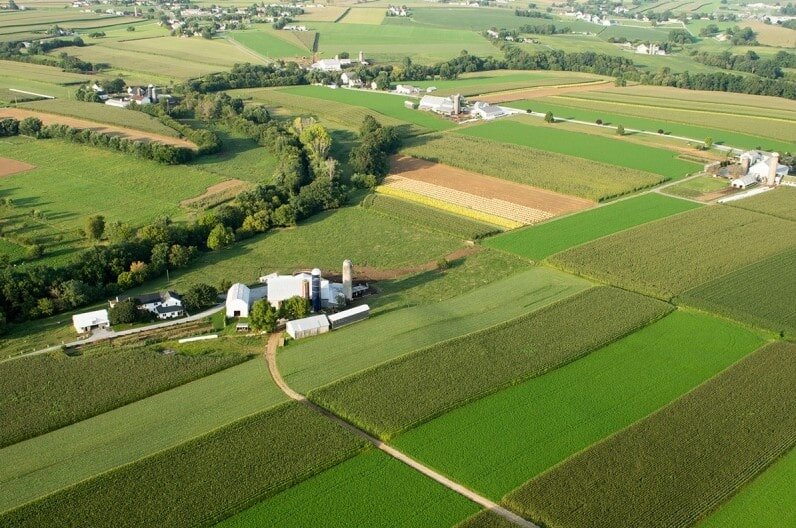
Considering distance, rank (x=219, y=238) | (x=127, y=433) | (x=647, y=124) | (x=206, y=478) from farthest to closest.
A: (x=647, y=124) < (x=219, y=238) < (x=127, y=433) < (x=206, y=478)

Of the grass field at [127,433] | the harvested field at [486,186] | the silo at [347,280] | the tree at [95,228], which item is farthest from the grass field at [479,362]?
the tree at [95,228]

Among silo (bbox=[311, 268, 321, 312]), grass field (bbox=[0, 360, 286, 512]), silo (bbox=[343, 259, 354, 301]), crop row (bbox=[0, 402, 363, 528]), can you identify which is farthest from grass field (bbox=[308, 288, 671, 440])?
silo (bbox=[311, 268, 321, 312])

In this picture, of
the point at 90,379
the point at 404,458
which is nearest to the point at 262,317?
the point at 90,379

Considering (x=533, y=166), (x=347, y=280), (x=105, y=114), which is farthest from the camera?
(x=105, y=114)

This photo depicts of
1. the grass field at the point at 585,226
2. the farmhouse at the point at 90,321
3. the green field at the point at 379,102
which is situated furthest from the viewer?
the green field at the point at 379,102

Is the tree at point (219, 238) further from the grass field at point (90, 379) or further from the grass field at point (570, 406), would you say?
the grass field at point (570, 406)

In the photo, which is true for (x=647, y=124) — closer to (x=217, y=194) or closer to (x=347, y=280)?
(x=217, y=194)

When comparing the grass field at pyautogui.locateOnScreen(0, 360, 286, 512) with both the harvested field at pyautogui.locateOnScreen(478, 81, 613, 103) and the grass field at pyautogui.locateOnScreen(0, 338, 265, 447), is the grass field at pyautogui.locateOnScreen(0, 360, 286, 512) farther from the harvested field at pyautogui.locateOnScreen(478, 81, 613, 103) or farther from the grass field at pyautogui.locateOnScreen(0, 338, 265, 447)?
the harvested field at pyautogui.locateOnScreen(478, 81, 613, 103)
